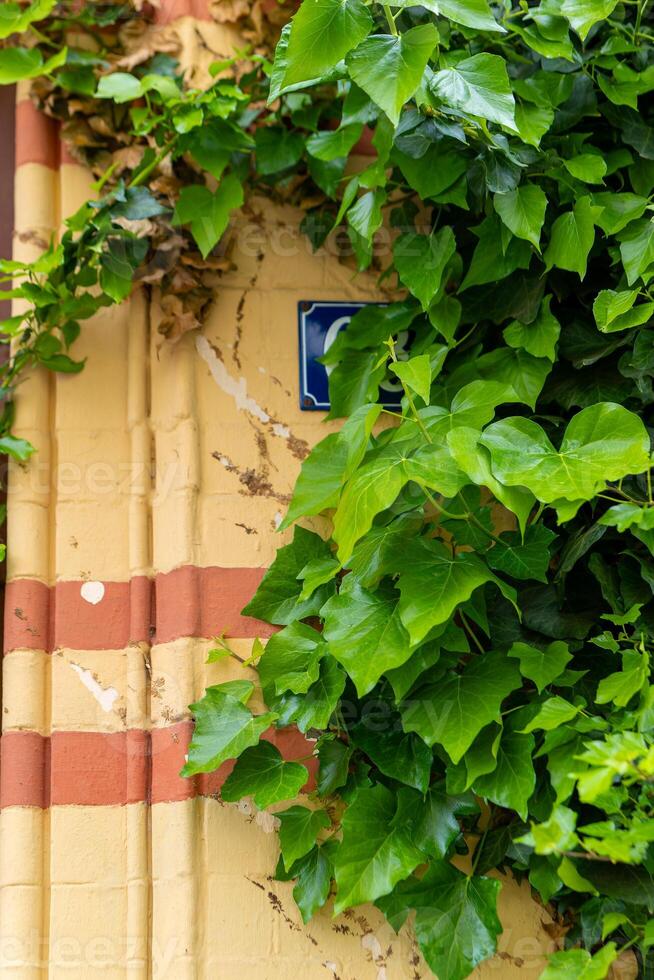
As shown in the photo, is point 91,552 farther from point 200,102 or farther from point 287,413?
point 200,102

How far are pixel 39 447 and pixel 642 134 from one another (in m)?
0.97

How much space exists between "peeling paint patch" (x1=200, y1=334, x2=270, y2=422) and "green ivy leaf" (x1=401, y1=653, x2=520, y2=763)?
1.70 ft

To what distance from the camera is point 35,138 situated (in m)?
1.82

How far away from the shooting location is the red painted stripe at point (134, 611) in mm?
1587

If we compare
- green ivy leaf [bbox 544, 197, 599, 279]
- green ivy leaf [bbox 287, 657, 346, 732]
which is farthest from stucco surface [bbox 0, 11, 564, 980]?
green ivy leaf [bbox 544, 197, 599, 279]

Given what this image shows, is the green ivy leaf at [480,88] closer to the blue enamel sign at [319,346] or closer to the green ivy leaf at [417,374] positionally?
the green ivy leaf at [417,374]

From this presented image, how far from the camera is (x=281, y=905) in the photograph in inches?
58.7

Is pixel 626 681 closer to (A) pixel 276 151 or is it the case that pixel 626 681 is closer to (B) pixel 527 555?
(B) pixel 527 555

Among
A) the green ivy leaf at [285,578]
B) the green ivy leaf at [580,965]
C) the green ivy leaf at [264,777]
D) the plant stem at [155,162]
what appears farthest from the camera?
the plant stem at [155,162]

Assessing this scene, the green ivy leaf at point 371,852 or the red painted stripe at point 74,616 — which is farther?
→ the red painted stripe at point 74,616

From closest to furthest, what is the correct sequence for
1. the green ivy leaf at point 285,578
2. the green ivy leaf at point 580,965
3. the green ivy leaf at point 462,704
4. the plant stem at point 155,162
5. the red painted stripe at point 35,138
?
the green ivy leaf at point 580,965 → the green ivy leaf at point 462,704 → the green ivy leaf at point 285,578 → the plant stem at point 155,162 → the red painted stripe at point 35,138

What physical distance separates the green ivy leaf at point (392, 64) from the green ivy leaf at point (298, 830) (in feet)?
2.85

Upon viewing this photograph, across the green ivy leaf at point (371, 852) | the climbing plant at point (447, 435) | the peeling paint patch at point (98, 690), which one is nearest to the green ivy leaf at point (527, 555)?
the climbing plant at point (447, 435)

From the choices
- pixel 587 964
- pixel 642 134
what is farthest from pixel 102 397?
pixel 587 964
